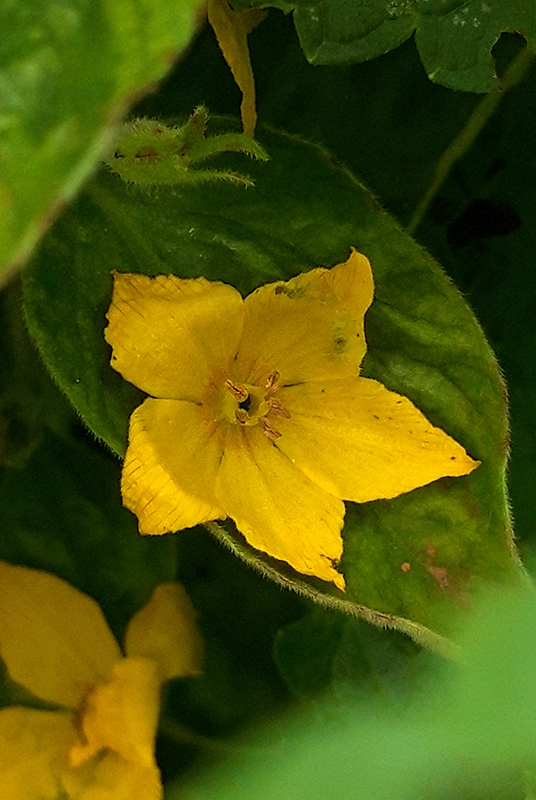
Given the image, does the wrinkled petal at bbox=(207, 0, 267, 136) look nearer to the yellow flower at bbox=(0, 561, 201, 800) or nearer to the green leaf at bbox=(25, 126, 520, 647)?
the green leaf at bbox=(25, 126, 520, 647)

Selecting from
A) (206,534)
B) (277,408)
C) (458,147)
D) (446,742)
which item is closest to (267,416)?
(277,408)

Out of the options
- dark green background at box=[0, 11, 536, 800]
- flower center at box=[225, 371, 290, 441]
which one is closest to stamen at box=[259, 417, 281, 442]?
flower center at box=[225, 371, 290, 441]

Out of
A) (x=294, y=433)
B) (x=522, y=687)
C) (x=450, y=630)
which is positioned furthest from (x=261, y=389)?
(x=522, y=687)

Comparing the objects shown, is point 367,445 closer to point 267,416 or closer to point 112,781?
point 267,416

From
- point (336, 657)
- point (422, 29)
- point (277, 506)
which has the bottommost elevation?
point (336, 657)

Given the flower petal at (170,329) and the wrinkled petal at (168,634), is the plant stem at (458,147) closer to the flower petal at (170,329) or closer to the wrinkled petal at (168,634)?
the flower petal at (170,329)

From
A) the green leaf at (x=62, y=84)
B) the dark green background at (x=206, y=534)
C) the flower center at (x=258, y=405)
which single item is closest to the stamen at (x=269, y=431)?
the flower center at (x=258, y=405)

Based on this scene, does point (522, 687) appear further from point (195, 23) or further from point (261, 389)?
point (261, 389)
